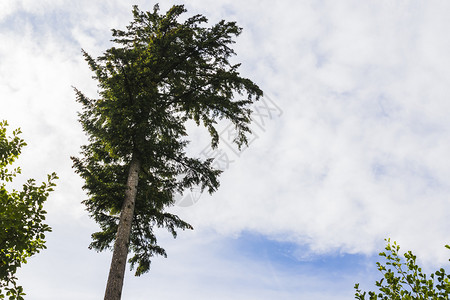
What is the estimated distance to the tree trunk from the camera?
6.67m

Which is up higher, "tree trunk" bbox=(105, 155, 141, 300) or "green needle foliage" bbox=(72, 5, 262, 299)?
"green needle foliage" bbox=(72, 5, 262, 299)

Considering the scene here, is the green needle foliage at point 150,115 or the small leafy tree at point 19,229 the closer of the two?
the small leafy tree at point 19,229

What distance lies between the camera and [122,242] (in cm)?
737

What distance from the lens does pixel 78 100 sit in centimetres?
923

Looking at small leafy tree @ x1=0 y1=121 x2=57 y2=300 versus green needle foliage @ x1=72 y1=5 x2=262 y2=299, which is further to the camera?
green needle foliage @ x1=72 y1=5 x2=262 y2=299

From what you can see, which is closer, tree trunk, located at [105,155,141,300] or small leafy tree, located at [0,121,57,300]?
small leafy tree, located at [0,121,57,300]

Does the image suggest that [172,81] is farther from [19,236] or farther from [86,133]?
[19,236]

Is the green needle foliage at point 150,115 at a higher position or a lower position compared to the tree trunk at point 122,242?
higher

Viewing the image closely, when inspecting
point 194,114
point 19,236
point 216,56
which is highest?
point 216,56

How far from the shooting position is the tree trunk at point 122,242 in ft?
21.9

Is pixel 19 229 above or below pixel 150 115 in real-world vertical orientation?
below

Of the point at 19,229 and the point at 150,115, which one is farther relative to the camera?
the point at 150,115

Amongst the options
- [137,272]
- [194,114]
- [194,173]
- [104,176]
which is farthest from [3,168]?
[194,114]

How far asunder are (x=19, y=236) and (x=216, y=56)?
8640mm
